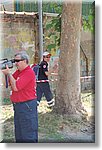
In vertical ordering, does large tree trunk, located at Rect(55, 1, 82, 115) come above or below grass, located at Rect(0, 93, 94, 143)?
above

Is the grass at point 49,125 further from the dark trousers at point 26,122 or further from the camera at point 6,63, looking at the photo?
the camera at point 6,63

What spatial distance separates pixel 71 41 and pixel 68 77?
0.30 m

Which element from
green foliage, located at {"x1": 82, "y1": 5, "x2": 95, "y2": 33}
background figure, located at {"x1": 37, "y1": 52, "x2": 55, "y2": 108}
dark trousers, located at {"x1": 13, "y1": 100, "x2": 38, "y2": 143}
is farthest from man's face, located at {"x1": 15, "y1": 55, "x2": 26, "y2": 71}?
green foliage, located at {"x1": 82, "y1": 5, "x2": 95, "y2": 33}

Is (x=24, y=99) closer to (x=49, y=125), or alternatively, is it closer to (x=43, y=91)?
(x=43, y=91)

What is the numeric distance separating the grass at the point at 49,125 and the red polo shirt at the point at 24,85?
0.32ft

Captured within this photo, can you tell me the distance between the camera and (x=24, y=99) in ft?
8.74

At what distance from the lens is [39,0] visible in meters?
2.63

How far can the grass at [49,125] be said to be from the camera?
2.67 metres

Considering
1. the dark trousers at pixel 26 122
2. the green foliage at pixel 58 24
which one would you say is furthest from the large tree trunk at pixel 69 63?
the dark trousers at pixel 26 122

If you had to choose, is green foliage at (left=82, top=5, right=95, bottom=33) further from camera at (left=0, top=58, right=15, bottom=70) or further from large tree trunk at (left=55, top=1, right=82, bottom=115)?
camera at (left=0, top=58, right=15, bottom=70)

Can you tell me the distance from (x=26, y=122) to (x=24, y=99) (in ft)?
0.65

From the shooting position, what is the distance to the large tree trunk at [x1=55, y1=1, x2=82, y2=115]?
8.68 feet

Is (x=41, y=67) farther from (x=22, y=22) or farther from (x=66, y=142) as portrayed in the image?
(x=66, y=142)

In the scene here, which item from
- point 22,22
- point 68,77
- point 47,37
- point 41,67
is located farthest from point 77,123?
point 22,22
